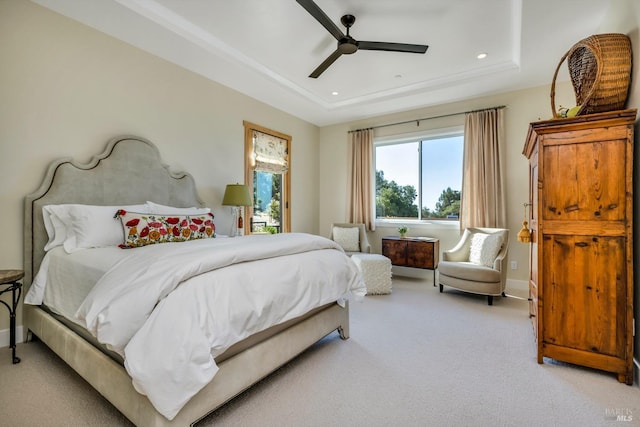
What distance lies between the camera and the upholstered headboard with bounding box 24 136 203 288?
252cm

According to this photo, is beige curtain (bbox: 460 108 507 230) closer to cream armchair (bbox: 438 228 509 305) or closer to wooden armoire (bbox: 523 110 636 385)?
cream armchair (bbox: 438 228 509 305)

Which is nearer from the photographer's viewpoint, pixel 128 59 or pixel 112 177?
pixel 112 177

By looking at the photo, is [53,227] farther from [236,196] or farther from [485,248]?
[485,248]

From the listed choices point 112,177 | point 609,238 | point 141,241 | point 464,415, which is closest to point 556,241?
point 609,238

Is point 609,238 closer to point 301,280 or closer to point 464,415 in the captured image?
point 464,415

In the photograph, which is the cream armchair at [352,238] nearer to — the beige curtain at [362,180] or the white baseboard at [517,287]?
the beige curtain at [362,180]

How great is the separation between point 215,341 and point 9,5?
3.15 metres

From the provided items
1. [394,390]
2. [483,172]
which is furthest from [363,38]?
[394,390]

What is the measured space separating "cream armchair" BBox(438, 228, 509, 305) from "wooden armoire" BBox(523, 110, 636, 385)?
1.43 metres

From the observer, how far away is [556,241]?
2.12 meters

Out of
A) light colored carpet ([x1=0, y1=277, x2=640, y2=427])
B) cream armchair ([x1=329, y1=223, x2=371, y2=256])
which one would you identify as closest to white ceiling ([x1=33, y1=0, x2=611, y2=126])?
cream armchair ([x1=329, y1=223, x2=371, y2=256])

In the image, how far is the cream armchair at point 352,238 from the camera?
4.97 meters

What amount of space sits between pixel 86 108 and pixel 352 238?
3732mm

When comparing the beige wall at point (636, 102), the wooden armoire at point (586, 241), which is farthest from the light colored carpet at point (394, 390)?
the beige wall at point (636, 102)
